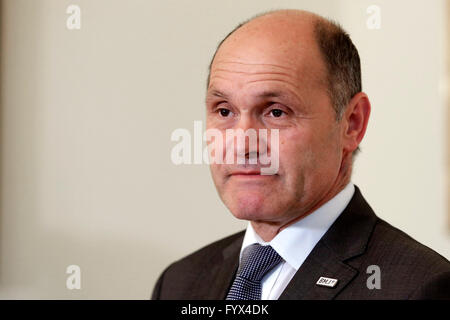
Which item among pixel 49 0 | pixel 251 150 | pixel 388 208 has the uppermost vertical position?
pixel 49 0

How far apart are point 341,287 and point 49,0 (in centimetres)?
76

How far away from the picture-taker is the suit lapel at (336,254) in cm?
86

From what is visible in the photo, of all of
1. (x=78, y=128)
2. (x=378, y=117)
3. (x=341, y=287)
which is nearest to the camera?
(x=341, y=287)

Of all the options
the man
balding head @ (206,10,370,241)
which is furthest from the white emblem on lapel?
balding head @ (206,10,370,241)

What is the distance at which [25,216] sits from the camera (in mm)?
1211

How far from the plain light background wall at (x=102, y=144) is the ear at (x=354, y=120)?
8.9 inches

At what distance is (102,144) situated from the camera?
47.5 inches

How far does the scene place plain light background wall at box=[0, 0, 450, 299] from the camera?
3.86 ft

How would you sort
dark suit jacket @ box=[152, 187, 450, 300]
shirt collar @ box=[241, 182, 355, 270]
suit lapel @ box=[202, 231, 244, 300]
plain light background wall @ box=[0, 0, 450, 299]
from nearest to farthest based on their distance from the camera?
dark suit jacket @ box=[152, 187, 450, 300] < shirt collar @ box=[241, 182, 355, 270] < suit lapel @ box=[202, 231, 244, 300] < plain light background wall @ box=[0, 0, 450, 299]

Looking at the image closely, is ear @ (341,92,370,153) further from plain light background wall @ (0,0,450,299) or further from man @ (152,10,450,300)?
plain light background wall @ (0,0,450,299)

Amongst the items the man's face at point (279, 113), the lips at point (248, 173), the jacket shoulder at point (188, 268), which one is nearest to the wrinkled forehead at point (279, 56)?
the man's face at point (279, 113)

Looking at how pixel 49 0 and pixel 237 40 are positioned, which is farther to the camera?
pixel 49 0
